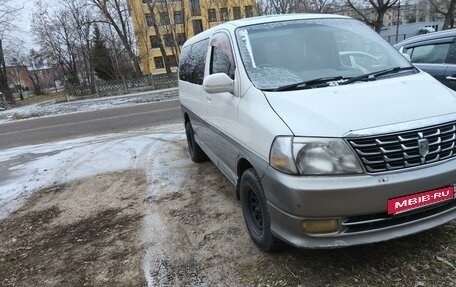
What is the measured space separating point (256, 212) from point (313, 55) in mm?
1590

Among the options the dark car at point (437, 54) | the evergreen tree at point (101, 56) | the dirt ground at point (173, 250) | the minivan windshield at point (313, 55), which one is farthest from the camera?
the evergreen tree at point (101, 56)

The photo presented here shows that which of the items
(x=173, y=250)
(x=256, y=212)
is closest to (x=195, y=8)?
(x=173, y=250)

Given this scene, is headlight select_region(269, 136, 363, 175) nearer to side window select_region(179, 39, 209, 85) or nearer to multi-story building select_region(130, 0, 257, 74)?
side window select_region(179, 39, 209, 85)

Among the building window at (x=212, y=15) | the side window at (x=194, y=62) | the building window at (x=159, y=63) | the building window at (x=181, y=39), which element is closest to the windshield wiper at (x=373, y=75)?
the side window at (x=194, y=62)

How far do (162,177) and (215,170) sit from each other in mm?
837

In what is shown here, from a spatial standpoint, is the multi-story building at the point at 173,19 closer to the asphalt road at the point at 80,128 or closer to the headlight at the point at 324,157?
the asphalt road at the point at 80,128

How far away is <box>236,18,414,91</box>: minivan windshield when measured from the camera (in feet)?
11.1

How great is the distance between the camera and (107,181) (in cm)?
611

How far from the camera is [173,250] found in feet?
11.9

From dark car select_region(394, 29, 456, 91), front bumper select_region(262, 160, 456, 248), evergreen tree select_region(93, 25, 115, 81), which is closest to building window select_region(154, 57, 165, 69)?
evergreen tree select_region(93, 25, 115, 81)

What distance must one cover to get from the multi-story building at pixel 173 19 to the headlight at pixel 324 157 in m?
36.7

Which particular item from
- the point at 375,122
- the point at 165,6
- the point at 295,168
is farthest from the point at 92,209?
the point at 165,6

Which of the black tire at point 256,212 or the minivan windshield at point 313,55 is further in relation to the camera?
the minivan windshield at point 313,55

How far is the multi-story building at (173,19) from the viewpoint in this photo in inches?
1614
